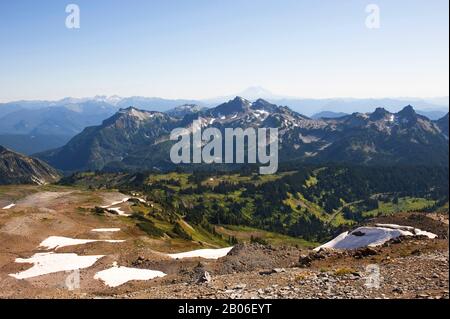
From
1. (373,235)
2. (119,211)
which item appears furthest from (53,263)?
(119,211)

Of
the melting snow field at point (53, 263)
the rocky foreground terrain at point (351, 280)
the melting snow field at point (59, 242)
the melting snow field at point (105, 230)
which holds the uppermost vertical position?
the rocky foreground terrain at point (351, 280)

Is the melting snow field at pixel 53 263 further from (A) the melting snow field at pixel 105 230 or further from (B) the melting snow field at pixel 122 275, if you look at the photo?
(A) the melting snow field at pixel 105 230

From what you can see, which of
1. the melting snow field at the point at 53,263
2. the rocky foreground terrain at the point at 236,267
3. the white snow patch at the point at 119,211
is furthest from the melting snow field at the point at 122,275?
the white snow patch at the point at 119,211

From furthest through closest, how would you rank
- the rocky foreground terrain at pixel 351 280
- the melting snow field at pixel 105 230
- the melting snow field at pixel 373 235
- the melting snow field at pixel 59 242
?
1. the melting snow field at pixel 105 230
2. the melting snow field at pixel 373 235
3. the melting snow field at pixel 59 242
4. the rocky foreground terrain at pixel 351 280

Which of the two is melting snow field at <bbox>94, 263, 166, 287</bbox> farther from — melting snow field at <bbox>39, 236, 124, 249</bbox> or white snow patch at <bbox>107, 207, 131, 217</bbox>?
white snow patch at <bbox>107, 207, 131, 217</bbox>

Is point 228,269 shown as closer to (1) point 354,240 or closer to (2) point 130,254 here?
(2) point 130,254

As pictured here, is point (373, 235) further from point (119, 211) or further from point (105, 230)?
point (119, 211)
